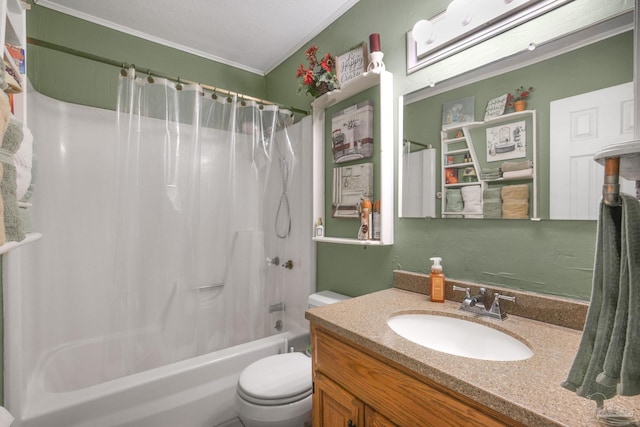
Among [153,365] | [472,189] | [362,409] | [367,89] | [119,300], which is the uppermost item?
[367,89]

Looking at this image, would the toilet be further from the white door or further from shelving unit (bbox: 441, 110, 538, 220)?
the white door

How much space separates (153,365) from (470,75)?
2.34 meters

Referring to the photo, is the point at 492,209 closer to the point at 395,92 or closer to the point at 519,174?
the point at 519,174

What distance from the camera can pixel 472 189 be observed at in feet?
4.00

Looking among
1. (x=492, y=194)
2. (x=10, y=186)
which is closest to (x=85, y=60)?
(x=10, y=186)

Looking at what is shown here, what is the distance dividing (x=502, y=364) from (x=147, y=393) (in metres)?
1.52

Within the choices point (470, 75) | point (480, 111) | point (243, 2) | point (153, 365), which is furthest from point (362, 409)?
point (243, 2)

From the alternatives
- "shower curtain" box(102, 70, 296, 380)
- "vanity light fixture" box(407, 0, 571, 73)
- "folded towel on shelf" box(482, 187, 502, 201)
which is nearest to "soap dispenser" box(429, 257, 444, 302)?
"folded towel on shelf" box(482, 187, 502, 201)

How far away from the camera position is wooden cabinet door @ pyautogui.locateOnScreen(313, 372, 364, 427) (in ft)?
3.05

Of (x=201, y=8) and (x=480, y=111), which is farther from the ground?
(x=201, y=8)

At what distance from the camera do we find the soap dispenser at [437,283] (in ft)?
4.00

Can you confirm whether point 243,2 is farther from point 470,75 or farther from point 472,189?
point 472,189

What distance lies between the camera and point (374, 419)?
872 millimetres

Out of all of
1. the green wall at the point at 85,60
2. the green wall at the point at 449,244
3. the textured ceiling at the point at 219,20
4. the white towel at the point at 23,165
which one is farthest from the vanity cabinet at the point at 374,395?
the textured ceiling at the point at 219,20
